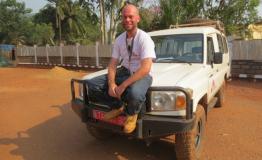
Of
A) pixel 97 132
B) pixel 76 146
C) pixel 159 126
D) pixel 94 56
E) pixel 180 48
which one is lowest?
pixel 76 146

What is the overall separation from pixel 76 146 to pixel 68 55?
17.1 meters

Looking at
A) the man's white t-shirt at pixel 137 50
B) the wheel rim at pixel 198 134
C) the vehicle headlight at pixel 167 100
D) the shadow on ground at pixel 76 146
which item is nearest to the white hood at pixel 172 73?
the vehicle headlight at pixel 167 100

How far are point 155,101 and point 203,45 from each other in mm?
1941

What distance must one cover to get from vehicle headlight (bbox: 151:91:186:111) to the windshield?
5.17 ft

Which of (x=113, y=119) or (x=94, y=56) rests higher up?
(x=94, y=56)

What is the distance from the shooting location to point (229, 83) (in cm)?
1185

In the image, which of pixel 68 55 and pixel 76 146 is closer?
pixel 76 146

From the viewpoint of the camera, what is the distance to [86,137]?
5473mm

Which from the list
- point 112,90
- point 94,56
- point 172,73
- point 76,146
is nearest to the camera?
point 112,90

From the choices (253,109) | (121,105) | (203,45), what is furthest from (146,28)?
(121,105)

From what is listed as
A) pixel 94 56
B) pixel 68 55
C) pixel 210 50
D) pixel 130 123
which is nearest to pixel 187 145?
pixel 130 123

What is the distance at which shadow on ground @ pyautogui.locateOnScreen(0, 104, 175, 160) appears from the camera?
4.62 m

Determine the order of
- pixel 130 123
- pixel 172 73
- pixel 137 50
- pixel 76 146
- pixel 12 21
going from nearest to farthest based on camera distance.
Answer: pixel 130 123 < pixel 137 50 < pixel 172 73 < pixel 76 146 < pixel 12 21

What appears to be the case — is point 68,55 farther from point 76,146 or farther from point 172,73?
point 172,73
